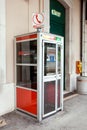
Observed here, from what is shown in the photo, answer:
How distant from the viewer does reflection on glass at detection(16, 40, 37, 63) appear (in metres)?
3.72

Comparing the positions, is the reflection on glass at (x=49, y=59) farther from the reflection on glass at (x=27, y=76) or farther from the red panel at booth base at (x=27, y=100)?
the red panel at booth base at (x=27, y=100)

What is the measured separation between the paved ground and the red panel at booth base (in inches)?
7.7

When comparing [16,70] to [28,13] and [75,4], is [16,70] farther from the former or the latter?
[75,4]

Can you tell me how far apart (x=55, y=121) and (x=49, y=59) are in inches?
52.5

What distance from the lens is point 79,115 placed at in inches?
155

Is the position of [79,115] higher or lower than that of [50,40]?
lower

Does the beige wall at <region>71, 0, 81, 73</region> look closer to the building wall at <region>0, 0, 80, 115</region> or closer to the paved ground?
the building wall at <region>0, 0, 80, 115</region>

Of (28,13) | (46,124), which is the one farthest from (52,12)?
(46,124)

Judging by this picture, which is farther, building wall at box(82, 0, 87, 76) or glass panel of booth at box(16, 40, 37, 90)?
building wall at box(82, 0, 87, 76)

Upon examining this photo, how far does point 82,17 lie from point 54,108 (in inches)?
195

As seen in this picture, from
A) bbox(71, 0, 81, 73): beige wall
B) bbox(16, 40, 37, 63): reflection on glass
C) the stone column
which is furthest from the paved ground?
bbox(71, 0, 81, 73): beige wall

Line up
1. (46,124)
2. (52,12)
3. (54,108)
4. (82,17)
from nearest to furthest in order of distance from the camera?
(46,124) → (54,108) → (52,12) → (82,17)

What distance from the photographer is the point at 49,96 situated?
3.92 metres

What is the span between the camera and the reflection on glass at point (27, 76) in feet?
12.3
